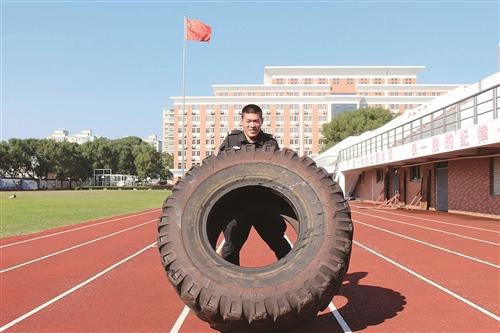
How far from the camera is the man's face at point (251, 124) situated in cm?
411

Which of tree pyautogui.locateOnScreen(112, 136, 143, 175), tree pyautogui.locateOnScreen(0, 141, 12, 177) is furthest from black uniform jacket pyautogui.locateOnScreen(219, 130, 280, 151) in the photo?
tree pyautogui.locateOnScreen(112, 136, 143, 175)

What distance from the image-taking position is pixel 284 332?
12.6 feet

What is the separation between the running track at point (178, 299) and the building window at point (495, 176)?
7.98 metres

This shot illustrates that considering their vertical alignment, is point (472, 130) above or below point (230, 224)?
above

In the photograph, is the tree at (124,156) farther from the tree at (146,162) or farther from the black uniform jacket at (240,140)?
the black uniform jacket at (240,140)

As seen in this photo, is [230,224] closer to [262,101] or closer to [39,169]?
[39,169]

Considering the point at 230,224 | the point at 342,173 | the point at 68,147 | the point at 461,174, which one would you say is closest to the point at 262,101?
the point at 68,147

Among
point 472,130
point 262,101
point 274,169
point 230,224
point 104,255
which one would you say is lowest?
point 104,255

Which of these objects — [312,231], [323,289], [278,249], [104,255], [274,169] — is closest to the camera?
[323,289]

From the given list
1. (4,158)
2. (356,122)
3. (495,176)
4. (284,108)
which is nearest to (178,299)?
(495,176)

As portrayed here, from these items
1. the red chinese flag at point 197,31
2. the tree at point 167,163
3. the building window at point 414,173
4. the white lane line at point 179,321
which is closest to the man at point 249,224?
the white lane line at point 179,321

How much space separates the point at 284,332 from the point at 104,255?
588cm

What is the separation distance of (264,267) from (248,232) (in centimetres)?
111

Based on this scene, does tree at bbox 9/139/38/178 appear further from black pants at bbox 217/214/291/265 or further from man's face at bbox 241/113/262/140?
man's face at bbox 241/113/262/140
